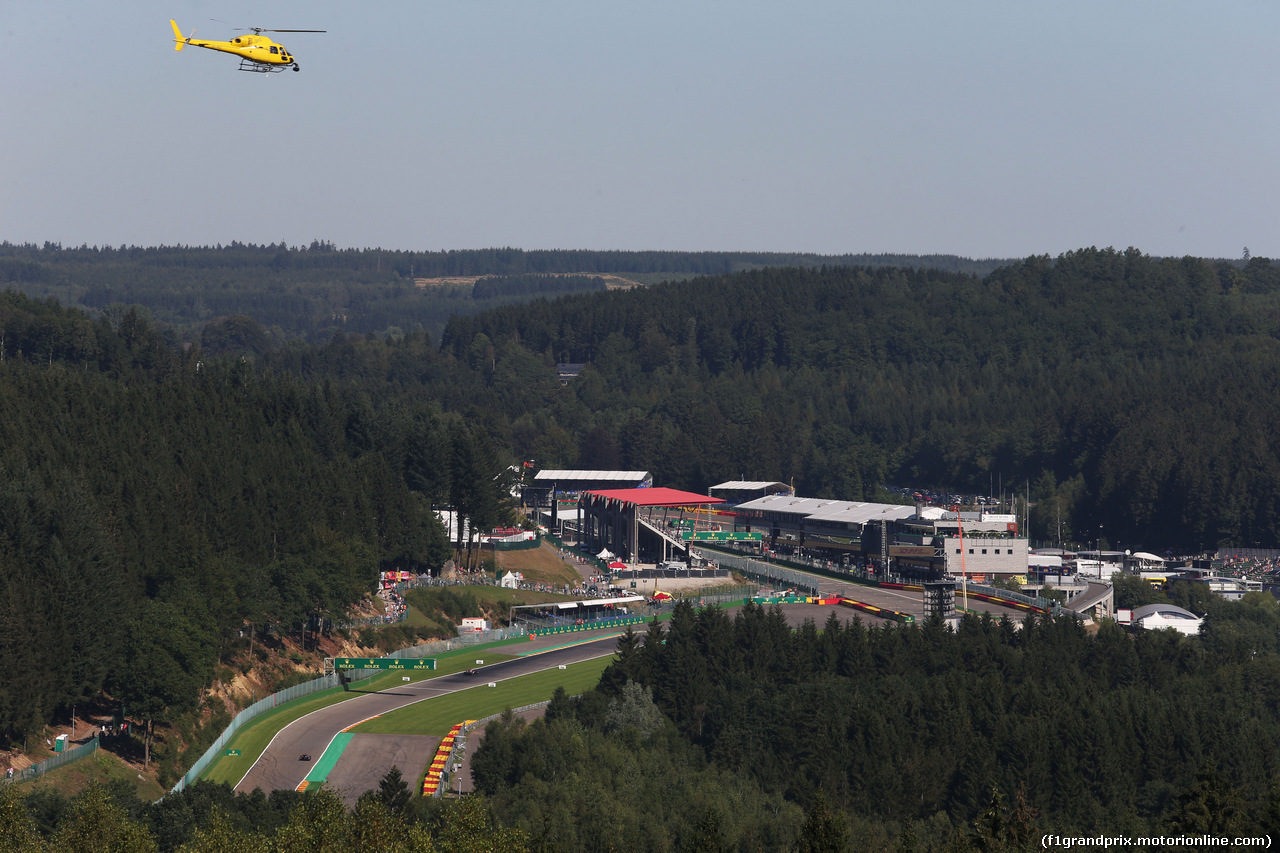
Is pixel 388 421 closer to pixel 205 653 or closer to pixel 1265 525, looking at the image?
pixel 205 653

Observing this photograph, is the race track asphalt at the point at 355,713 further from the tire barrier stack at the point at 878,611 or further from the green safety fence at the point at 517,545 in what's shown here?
the green safety fence at the point at 517,545

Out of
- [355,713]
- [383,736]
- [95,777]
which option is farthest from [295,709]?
[95,777]

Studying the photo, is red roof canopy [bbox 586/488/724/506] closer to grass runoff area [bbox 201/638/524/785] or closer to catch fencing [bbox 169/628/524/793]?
catch fencing [bbox 169/628/524/793]

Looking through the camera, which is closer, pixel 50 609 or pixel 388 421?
pixel 50 609

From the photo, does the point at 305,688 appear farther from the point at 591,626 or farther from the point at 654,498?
the point at 654,498

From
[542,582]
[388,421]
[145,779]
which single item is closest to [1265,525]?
[542,582]

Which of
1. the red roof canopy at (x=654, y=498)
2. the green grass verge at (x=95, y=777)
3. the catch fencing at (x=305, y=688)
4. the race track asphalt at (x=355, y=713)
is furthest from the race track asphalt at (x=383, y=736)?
the red roof canopy at (x=654, y=498)
